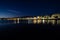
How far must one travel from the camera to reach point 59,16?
15625 cm

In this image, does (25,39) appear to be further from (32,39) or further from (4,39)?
(4,39)

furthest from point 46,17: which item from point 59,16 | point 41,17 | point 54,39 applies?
point 54,39

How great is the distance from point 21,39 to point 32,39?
1.50m

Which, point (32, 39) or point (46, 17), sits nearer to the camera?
point (32, 39)

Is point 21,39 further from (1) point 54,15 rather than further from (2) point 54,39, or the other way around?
(1) point 54,15

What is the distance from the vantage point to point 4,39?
1466 cm

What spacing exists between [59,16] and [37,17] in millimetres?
32480

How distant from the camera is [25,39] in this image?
14664 millimetres

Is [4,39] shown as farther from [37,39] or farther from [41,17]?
[41,17]

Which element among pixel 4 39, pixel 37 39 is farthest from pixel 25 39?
pixel 4 39

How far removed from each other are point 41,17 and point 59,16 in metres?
26.3

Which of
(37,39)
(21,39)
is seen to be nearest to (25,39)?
(21,39)

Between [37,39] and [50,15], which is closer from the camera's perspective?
[37,39]

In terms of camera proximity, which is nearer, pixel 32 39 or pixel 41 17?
pixel 32 39
